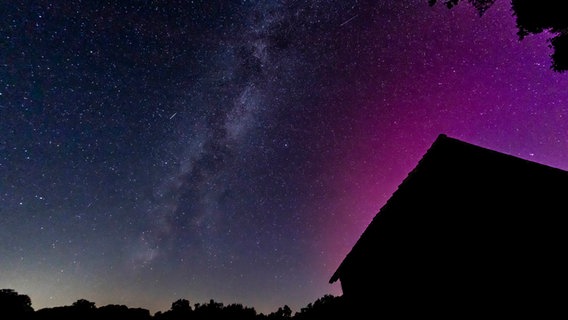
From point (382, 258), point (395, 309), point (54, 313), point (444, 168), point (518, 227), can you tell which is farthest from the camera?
point (54, 313)

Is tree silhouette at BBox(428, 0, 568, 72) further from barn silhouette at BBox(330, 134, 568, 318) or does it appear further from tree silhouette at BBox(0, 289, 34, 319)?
tree silhouette at BBox(0, 289, 34, 319)

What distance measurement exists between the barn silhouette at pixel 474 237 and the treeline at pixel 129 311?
25.2m

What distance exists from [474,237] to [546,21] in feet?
22.8

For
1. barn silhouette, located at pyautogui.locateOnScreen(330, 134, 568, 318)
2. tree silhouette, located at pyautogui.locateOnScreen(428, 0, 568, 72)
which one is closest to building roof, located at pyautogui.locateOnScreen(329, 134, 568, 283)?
barn silhouette, located at pyautogui.locateOnScreen(330, 134, 568, 318)

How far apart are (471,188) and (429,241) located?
1.80 m

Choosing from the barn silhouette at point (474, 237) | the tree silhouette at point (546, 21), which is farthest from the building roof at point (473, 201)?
the tree silhouette at point (546, 21)

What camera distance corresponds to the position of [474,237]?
7.39m

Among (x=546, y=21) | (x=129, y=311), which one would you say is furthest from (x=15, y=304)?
(x=546, y=21)

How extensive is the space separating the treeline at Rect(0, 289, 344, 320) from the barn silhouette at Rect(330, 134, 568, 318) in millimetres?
25168

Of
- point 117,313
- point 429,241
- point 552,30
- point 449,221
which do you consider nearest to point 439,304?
point 429,241

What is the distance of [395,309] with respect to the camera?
9094 millimetres

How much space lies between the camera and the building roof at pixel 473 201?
6.85 m

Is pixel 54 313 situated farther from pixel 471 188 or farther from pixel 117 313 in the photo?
pixel 471 188

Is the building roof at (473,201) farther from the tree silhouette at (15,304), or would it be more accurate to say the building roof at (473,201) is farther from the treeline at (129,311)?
the tree silhouette at (15,304)
